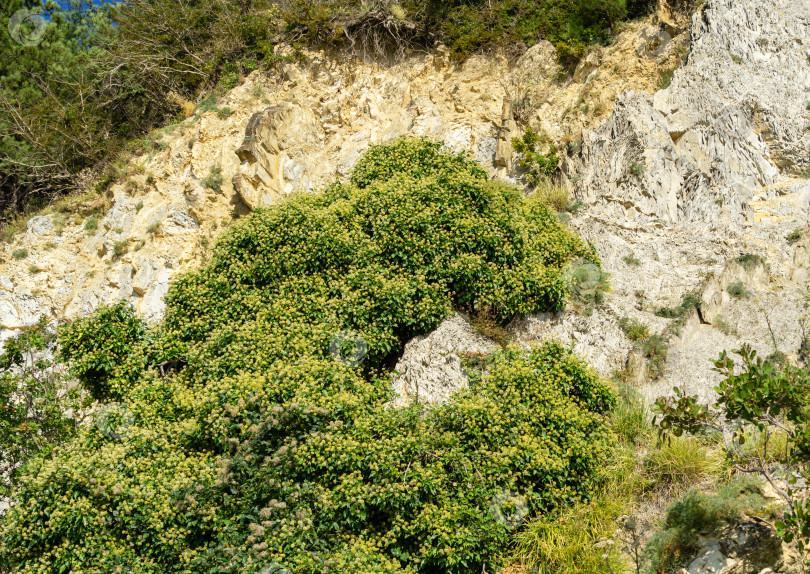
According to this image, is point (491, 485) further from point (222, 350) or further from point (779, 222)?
point (779, 222)

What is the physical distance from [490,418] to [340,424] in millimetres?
1662

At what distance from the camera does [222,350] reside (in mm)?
8516

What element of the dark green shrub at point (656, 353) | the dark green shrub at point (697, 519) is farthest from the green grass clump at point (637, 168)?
the dark green shrub at point (697, 519)

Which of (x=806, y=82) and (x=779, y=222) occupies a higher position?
(x=806, y=82)

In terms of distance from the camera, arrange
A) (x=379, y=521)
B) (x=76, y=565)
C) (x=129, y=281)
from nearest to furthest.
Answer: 1. (x=76, y=565)
2. (x=379, y=521)
3. (x=129, y=281)

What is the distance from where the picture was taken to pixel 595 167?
11.2 metres

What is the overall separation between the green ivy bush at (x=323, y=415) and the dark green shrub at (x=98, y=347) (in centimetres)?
3

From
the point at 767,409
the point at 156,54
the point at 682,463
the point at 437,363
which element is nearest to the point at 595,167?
the point at 437,363

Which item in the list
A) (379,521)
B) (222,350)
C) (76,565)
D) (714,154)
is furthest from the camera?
(714,154)

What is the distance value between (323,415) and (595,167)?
267 inches

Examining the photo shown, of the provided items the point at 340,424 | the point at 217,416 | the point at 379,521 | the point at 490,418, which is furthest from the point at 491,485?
the point at 217,416

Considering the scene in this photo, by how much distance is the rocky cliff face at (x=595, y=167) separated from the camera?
9391 mm

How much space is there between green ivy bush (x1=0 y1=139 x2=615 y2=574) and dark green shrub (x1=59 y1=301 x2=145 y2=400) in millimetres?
27

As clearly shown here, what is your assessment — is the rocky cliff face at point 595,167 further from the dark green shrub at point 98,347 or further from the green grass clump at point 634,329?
the dark green shrub at point 98,347
